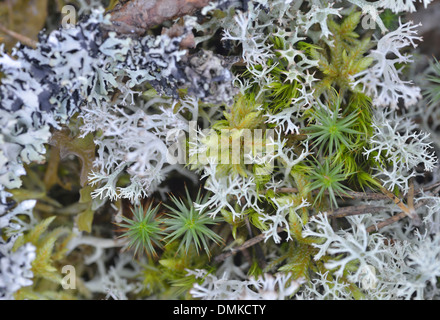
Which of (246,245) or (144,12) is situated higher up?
(144,12)

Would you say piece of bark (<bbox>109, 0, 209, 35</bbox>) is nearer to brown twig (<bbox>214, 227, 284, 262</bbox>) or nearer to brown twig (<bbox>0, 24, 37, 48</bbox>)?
brown twig (<bbox>0, 24, 37, 48</bbox>)

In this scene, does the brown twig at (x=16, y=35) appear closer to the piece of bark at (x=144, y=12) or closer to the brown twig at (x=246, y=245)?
the piece of bark at (x=144, y=12)

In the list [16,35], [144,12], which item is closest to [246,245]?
[144,12]

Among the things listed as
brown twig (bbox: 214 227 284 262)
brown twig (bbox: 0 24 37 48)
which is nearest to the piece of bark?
brown twig (bbox: 0 24 37 48)

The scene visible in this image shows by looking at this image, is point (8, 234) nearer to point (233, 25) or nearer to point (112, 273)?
point (112, 273)

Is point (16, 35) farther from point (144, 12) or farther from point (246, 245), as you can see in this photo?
point (246, 245)

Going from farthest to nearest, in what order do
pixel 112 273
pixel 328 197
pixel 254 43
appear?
pixel 112 273 < pixel 328 197 < pixel 254 43

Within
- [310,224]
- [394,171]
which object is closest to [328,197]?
[310,224]

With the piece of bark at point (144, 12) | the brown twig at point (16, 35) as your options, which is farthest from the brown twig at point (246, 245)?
the brown twig at point (16, 35)
